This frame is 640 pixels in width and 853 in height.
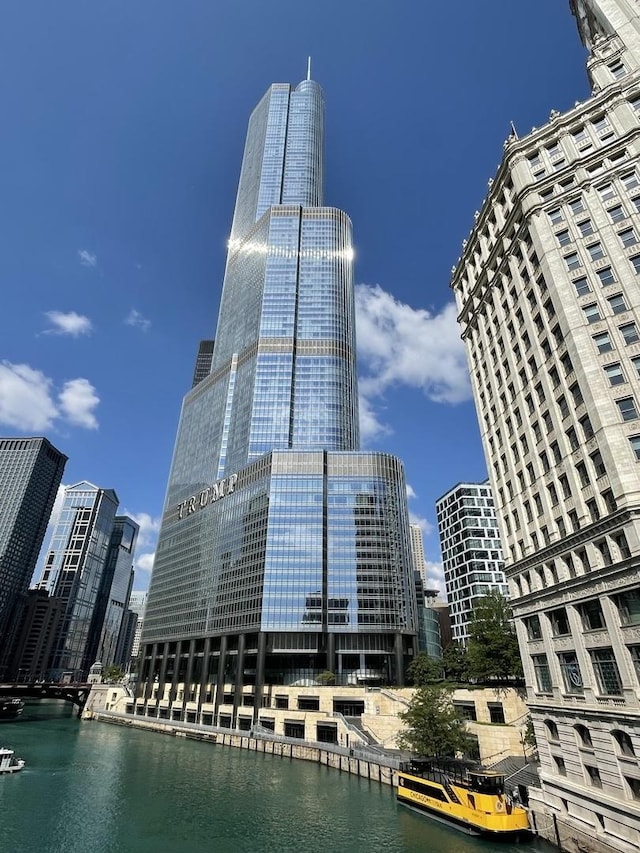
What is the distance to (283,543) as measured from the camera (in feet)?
452

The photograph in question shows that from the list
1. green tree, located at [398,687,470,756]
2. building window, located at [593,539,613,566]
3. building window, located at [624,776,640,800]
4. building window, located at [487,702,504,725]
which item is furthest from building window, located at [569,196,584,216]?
building window, located at [487,702,504,725]

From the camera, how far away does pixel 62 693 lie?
16025cm

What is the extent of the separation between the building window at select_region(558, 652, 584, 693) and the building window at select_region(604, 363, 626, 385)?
76.8 ft

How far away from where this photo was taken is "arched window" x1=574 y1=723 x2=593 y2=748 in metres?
37.0

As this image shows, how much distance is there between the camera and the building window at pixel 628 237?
44.2 metres

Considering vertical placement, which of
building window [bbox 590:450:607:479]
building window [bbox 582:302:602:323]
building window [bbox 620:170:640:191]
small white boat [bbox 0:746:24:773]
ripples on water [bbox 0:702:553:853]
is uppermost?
building window [bbox 620:170:640:191]

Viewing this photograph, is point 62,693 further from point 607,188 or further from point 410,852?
point 607,188

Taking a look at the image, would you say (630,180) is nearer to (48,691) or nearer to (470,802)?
(470,802)

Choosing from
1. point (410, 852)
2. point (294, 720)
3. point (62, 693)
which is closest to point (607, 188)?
point (410, 852)

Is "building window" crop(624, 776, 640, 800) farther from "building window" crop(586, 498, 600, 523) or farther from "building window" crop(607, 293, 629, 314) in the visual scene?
"building window" crop(607, 293, 629, 314)

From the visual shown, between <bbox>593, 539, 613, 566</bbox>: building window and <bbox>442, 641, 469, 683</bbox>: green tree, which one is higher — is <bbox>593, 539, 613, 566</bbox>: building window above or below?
above

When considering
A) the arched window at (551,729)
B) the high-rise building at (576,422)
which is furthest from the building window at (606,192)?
the arched window at (551,729)

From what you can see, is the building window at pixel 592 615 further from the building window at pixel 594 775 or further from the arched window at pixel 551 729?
the arched window at pixel 551 729

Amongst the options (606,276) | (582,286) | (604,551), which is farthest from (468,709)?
(606,276)
